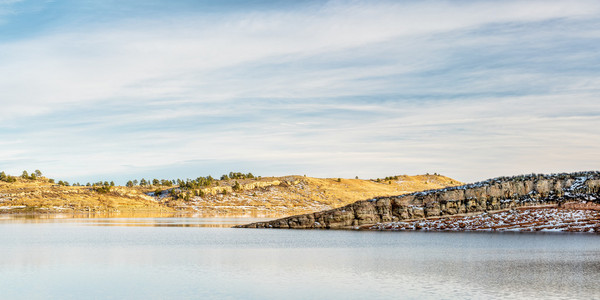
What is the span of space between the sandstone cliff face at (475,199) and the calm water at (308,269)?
1468cm

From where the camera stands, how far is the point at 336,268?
2938 centimetres

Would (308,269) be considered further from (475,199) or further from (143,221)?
(143,221)

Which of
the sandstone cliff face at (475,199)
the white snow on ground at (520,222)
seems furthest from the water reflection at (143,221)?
the white snow on ground at (520,222)

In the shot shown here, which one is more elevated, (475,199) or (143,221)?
(475,199)

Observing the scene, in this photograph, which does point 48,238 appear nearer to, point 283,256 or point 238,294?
point 283,256

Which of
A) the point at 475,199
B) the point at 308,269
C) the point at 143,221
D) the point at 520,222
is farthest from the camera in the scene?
the point at 143,221

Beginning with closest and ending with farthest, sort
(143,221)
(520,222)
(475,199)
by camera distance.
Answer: (520,222), (475,199), (143,221)

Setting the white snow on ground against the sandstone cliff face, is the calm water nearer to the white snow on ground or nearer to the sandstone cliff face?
the white snow on ground

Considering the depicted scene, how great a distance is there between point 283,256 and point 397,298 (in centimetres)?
1546

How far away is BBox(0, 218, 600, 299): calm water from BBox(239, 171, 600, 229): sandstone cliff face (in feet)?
48.2

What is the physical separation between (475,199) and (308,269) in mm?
39131

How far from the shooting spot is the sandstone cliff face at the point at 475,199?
6109 cm

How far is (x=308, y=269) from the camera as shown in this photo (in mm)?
28906

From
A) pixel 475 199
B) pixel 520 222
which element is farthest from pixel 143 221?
pixel 520 222
